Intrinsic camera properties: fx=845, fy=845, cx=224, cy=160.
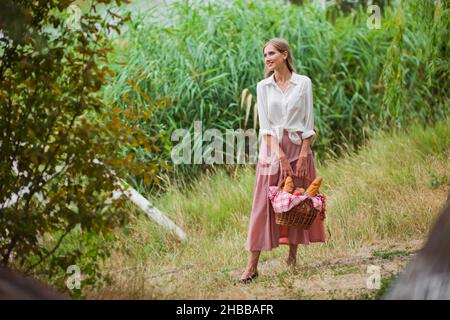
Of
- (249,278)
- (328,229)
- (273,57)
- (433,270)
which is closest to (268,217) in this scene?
(249,278)

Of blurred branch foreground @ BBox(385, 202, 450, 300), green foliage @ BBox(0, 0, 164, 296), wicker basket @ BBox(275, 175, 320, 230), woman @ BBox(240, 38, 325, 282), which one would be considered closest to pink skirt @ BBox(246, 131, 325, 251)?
woman @ BBox(240, 38, 325, 282)

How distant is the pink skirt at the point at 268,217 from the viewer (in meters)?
6.59

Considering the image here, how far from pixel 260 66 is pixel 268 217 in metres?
4.75

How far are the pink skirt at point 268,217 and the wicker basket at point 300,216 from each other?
9.9 inches

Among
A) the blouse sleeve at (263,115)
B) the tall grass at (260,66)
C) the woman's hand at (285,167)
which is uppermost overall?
the tall grass at (260,66)

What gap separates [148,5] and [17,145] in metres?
7.65

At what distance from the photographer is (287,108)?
21.8 feet

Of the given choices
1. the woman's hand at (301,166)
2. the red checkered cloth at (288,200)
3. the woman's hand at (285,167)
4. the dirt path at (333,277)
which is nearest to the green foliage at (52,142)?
the dirt path at (333,277)

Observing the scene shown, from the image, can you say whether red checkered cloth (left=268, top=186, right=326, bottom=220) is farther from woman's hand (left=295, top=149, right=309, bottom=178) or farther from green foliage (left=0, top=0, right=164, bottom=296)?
green foliage (left=0, top=0, right=164, bottom=296)

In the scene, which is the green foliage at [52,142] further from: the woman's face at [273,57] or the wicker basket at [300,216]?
the woman's face at [273,57]
